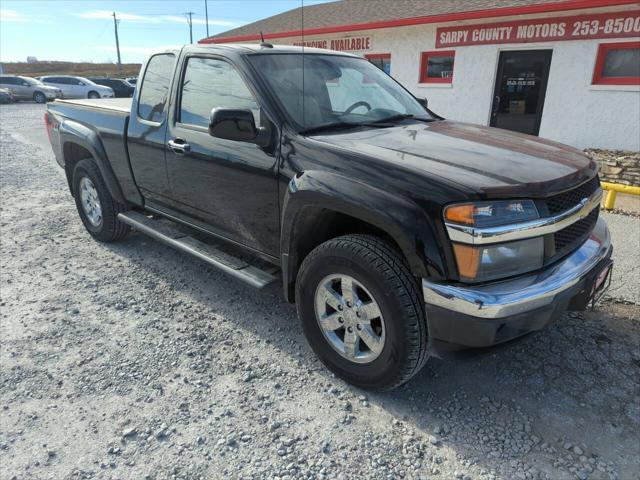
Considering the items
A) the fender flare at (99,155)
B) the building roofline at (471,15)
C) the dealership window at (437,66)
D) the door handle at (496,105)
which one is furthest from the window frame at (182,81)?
the dealership window at (437,66)

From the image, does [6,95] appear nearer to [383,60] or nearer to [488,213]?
[383,60]

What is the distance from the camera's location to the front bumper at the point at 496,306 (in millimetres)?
2150

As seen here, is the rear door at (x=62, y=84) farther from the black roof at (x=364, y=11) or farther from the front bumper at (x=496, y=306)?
the front bumper at (x=496, y=306)

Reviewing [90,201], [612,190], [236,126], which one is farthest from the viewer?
[612,190]

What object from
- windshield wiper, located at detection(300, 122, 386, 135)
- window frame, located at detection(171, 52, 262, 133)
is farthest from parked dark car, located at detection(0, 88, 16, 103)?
windshield wiper, located at detection(300, 122, 386, 135)

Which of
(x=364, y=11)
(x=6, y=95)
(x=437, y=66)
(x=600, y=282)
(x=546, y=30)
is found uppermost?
(x=364, y=11)

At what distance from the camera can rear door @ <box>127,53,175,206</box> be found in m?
3.91

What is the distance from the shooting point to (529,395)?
2.71 meters

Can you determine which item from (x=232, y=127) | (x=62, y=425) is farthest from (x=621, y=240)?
(x=62, y=425)

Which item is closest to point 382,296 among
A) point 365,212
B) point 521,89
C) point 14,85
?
point 365,212

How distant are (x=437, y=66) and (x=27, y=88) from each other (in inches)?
1087

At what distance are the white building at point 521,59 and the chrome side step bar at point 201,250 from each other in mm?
8011

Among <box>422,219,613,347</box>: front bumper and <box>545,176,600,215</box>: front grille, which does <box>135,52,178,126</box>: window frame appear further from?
<box>545,176,600,215</box>: front grille

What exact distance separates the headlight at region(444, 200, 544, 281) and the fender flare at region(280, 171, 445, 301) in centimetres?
11
